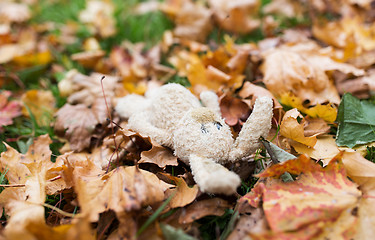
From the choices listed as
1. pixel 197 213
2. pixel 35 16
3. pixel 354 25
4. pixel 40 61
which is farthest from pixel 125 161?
pixel 35 16

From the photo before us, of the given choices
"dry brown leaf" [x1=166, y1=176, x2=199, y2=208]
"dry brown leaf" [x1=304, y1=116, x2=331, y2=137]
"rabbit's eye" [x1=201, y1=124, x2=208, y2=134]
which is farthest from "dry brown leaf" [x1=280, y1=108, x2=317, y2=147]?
"dry brown leaf" [x1=166, y1=176, x2=199, y2=208]

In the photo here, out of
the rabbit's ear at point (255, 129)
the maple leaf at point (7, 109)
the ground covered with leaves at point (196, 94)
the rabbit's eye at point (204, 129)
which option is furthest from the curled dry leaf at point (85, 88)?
the rabbit's ear at point (255, 129)

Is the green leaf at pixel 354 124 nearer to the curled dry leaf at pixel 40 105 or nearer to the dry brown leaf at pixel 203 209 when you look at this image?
the dry brown leaf at pixel 203 209

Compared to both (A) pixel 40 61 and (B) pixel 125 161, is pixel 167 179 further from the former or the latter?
(A) pixel 40 61

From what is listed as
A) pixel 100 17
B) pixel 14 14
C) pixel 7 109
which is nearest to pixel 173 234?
pixel 7 109

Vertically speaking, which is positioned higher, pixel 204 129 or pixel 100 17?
pixel 100 17

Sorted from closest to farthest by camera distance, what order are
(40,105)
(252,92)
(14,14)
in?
1. (252,92)
2. (40,105)
3. (14,14)

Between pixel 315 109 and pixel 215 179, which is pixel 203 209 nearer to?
pixel 215 179
